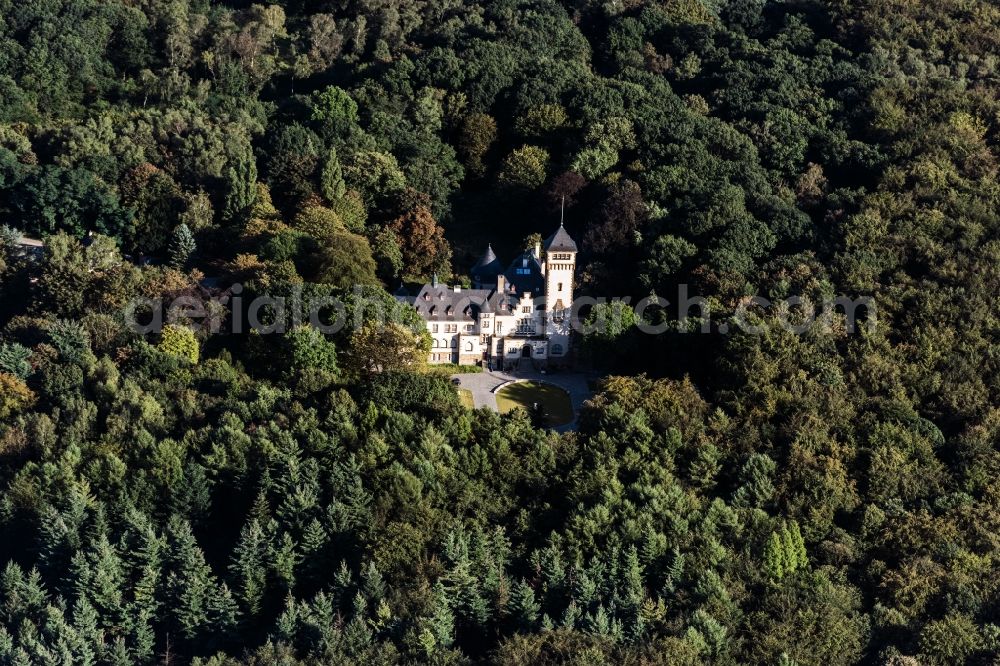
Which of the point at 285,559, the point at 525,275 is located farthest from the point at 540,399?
the point at 285,559

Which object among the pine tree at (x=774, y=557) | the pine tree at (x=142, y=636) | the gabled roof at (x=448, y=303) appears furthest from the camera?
the gabled roof at (x=448, y=303)

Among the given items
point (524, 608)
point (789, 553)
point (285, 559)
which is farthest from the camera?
point (789, 553)

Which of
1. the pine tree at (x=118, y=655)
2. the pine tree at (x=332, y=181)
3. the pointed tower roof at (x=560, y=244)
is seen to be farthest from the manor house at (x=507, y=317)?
the pine tree at (x=118, y=655)

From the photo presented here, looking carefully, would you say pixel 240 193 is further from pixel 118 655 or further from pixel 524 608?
pixel 524 608

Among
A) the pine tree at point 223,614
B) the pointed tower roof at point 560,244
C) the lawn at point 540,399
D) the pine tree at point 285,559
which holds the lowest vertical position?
the pine tree at point 223,614

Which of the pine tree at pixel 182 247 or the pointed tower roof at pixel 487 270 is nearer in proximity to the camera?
the pointed tower roof at pixel 487 270

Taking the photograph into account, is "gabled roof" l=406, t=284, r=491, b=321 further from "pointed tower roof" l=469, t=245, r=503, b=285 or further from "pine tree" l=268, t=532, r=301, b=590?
"pine tree" l=268, t=532, r=301, b=590

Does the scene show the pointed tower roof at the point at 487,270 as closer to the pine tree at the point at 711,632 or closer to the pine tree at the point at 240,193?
the pine tree at the point at 240,193
